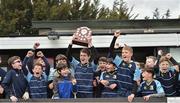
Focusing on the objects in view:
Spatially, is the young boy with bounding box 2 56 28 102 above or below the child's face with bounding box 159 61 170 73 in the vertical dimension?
below

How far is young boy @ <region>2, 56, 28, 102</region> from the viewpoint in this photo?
23.8 feet

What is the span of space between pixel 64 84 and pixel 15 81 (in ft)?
2.27

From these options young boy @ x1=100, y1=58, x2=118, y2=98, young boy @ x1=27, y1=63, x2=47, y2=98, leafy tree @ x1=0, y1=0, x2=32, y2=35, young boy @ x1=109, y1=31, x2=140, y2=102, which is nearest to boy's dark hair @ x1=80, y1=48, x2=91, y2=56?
young boy @ x1=100, y1=58, x2=118, y2=98

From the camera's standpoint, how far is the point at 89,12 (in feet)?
98.1

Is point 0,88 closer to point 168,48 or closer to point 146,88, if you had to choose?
point 146,88

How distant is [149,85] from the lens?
6816 mm

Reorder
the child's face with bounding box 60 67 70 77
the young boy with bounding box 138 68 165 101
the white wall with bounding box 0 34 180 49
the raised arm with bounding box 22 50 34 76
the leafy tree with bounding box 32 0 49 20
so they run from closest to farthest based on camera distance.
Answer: the young boy with bounding box 138 68 165 101, the child's face with bounding box 60 67 70 77, the raised arm with bounding box 22 50 34 76, the white wall with bounding box 0 34 180 49, the leafy tree with bounding box 32 0 49 20

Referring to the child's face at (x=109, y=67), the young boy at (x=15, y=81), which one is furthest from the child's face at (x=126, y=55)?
the young boy at (x=15, y=81)

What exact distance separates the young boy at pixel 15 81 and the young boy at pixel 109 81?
42.2 inches

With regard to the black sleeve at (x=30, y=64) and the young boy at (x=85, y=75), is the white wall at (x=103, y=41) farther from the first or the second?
the young boy at (x=85, y=75)

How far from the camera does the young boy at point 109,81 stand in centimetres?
715

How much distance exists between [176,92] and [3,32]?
20.3 metres

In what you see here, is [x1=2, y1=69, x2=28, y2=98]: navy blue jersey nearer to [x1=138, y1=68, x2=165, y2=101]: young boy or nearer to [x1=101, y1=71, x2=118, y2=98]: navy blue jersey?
[x1=101, y1=71, x2=118, y2=98]: navy blue jersey

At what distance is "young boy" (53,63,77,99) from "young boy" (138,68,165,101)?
0.93 meters
